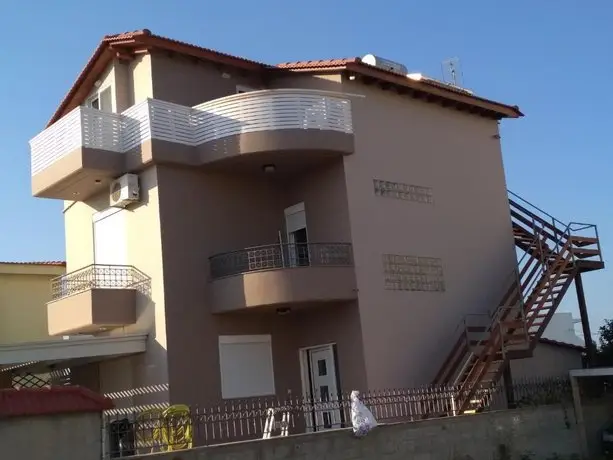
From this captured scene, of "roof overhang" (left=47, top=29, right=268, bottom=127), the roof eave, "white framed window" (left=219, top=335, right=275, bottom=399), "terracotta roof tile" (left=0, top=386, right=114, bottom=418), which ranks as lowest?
"terracotta roof tile" (left=0, top=386, right=114, bottom=418)

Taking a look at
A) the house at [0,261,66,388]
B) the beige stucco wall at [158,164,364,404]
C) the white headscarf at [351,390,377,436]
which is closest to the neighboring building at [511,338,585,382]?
the beige stucco wall at [158,164,364,404]

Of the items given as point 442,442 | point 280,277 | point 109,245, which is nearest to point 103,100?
point 109,245

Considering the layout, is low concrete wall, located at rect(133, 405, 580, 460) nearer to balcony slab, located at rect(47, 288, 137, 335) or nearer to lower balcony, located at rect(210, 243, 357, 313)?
lower balcony, located at rect(210, 243, 357, 313)

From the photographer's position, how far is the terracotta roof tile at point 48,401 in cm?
868

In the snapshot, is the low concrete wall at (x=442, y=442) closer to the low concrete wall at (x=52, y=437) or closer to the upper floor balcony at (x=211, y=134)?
the low concrete wall at (x=52, y=437)

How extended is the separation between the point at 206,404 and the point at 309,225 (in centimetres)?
481

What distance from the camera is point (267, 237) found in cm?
1917

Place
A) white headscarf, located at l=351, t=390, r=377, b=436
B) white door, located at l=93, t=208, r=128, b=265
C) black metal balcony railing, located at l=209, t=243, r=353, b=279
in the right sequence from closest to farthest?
white headscarf, located at l=351, t=390, r=377, b=436 → black metal balcony railing, located at l=209, t=243, r=353, b=279 → white door, located at l=93, t=208, r=128, b=265

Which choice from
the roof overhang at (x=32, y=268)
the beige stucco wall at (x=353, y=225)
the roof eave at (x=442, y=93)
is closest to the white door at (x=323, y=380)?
the beige stucco wall at (x=353, y=225)

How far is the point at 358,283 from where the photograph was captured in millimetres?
17297

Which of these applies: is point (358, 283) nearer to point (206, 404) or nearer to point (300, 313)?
point (300, 313)

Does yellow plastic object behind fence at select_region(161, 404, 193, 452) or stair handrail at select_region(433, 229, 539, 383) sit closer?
yellow plastic object behind fence at select_region(161, 404, 193, 452)

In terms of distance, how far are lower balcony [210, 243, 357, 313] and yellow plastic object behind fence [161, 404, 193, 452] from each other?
4.55m

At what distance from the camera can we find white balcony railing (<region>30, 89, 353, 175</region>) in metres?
17.4
